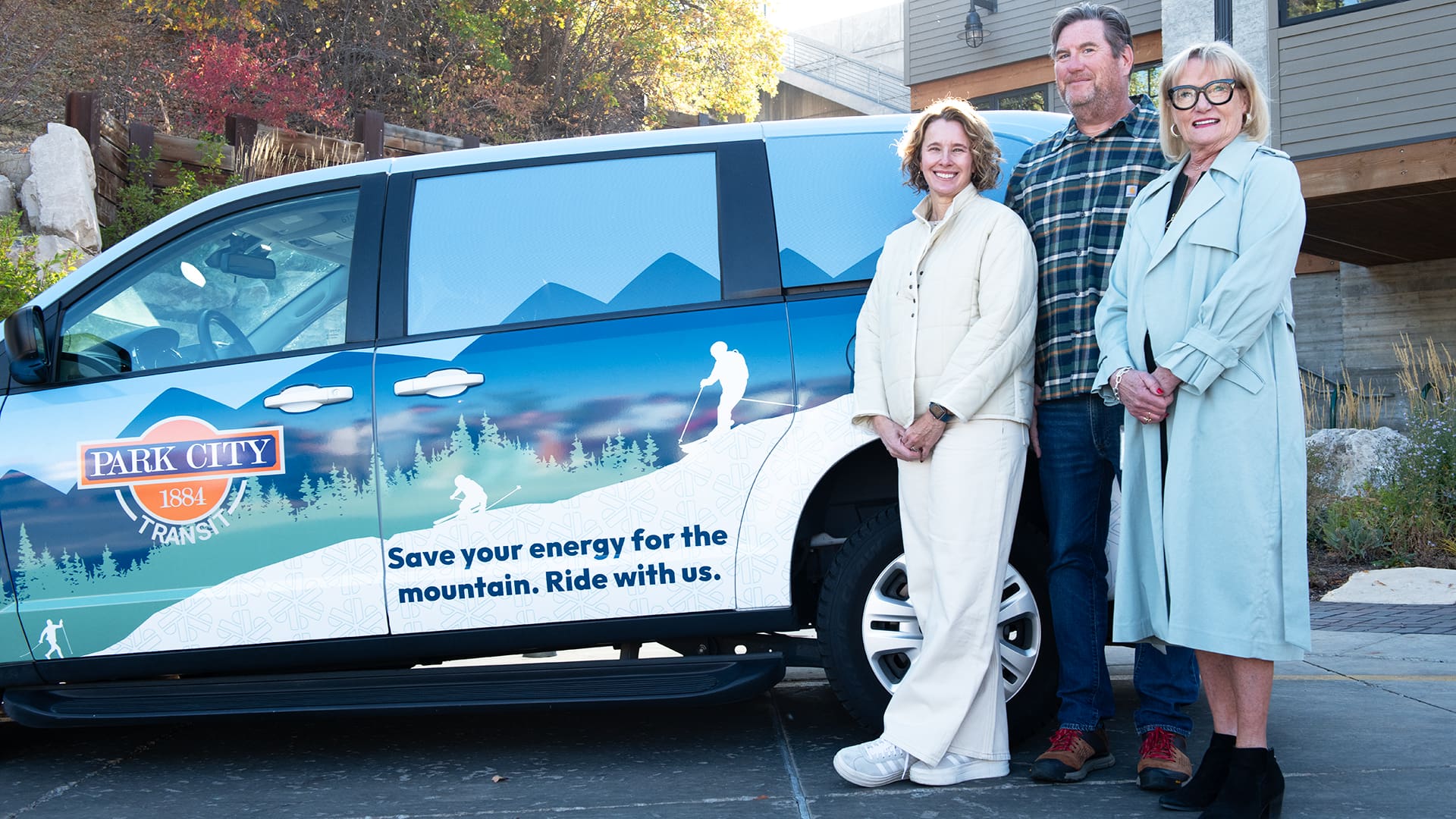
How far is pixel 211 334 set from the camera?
12.6 feet

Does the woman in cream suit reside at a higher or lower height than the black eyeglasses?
lower

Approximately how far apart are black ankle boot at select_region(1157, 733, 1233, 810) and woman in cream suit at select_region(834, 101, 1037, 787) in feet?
1.61

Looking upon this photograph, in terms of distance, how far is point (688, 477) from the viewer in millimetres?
3621

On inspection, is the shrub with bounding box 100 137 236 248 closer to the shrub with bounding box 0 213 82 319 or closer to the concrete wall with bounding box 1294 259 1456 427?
the shrub with bounding box 0 213 82 319

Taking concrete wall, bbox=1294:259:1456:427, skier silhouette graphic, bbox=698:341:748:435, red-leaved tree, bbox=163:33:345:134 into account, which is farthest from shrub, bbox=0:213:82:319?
concrete wall, bbox=1294:259:1456:427

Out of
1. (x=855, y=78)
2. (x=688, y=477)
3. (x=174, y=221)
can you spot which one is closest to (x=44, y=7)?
(x=174, y=221)

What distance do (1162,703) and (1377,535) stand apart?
16.2 feet

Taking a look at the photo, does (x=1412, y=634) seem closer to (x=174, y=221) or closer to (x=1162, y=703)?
(x=1162, y=703)

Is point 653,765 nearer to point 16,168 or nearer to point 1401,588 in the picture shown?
point 1401,588

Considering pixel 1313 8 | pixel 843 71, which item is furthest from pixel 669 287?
pixel 843 71

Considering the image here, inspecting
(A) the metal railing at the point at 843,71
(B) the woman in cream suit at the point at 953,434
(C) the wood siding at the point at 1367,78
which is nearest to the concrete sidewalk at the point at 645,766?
(B) the woman in cream suit at the point at 953,434

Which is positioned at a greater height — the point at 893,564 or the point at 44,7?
the point at 44,7

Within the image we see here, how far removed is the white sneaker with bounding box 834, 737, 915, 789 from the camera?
11.1 feet

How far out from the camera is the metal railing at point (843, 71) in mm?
33031
